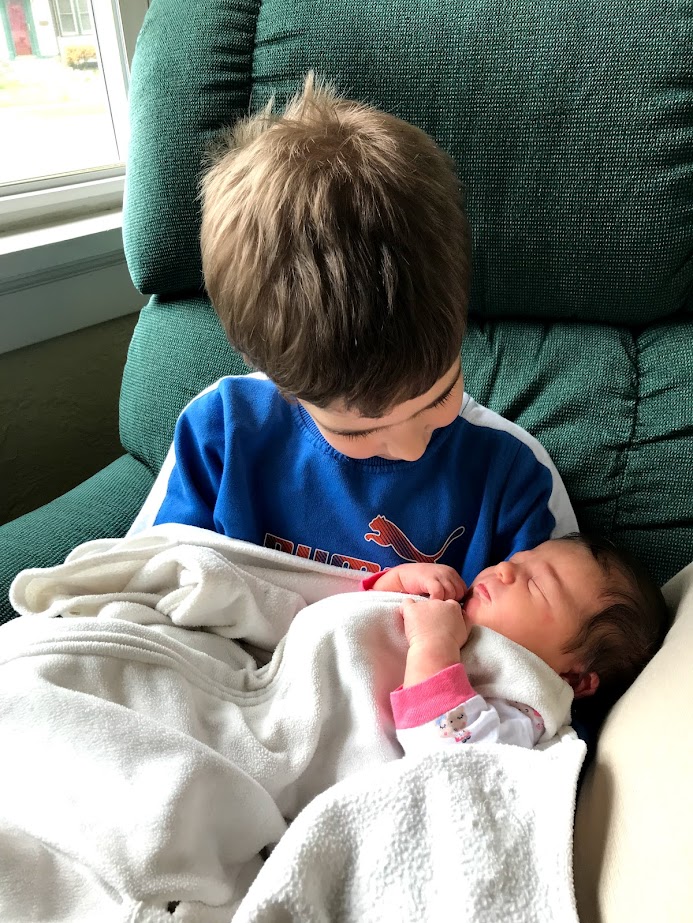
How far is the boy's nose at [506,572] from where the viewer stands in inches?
38.5

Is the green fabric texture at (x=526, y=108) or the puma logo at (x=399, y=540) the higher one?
the green fabric texture at (x=526, y=108)

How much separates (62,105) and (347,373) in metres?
1.41

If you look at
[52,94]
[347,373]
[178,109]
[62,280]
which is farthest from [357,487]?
[52,94]

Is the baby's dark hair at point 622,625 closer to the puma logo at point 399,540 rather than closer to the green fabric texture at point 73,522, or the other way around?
the puma logo at point 399,540

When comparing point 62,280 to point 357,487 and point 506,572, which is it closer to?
point 357,487

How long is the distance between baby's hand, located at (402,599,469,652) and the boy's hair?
276 millimetres

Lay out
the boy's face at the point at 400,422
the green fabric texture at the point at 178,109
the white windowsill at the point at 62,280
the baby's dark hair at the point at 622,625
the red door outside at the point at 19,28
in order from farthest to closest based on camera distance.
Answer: the red door outside at the point at 19,28 → the white windowsill at the point at 62,280 → the green fabric texture at the point at 178,109 → the baby's dark hair at the point at 622,625 → the boy's face at the point at 400,422

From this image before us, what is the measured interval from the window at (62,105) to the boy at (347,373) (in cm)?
91

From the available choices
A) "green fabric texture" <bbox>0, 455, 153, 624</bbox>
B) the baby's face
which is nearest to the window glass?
"green fabric texture" <bbox>0, 455, 153, 624</bbox>

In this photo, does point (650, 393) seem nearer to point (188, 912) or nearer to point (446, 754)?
point (446, 754)

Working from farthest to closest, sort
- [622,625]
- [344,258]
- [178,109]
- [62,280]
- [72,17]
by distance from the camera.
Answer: [72,17]
[62,280]
[178,109]
[622,625]
[344,258]

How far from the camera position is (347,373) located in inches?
28.8

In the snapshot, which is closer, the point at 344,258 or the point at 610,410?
the point at 344,258

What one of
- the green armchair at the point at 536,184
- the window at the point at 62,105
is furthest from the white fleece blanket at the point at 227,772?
the window at the point at 62,105
